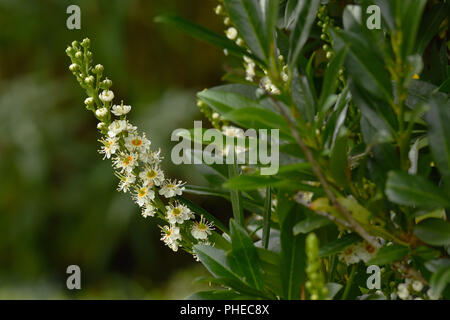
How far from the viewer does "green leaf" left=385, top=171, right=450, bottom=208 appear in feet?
1.26

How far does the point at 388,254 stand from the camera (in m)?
0.42

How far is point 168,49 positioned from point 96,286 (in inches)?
53.7

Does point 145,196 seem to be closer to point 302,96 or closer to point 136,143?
point 136,143

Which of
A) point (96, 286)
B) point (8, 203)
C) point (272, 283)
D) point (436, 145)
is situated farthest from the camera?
point (8, 203)

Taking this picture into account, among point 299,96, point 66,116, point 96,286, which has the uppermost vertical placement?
point 66,116

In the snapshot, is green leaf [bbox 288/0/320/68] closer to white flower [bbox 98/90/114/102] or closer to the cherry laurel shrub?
the cherry laurel shrub

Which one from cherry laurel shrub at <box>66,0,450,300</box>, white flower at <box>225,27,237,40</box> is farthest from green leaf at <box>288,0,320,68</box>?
white flower at <box>225,27,237,40</box>

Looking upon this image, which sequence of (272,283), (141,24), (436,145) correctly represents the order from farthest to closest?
1. (141,24)
2. (272,283)
3. (436,145)

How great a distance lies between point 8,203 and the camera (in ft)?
9.68

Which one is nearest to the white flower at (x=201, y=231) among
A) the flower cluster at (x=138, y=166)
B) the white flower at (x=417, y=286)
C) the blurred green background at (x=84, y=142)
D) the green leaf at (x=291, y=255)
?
the flower cluster at (x=138, y=166)
